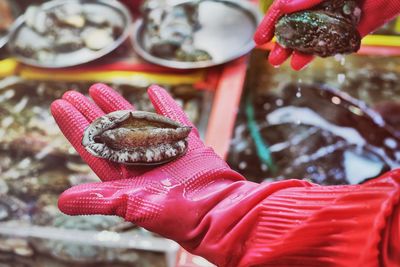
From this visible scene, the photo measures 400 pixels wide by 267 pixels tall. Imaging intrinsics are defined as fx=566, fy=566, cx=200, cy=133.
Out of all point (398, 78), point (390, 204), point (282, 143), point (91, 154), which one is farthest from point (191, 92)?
point (390, 204)

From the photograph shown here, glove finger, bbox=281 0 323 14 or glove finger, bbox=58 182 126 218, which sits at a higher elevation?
glove finger, bbox=281 0 323 14

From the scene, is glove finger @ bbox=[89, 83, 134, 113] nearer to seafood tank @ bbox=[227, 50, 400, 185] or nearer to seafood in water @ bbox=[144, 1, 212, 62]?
seafood tank @ bbox=[227, 50, 400, 185]

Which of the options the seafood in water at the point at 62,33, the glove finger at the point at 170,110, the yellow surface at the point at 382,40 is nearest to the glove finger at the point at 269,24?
the glove finger at the point at 170,110

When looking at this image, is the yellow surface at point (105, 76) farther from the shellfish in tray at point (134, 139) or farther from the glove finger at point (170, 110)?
the shellfish in tray at point (134, 139)

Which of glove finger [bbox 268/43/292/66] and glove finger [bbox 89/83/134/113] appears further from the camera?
glove finger [bbox 268/43/292/66]

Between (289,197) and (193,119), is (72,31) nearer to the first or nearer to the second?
(193,119)

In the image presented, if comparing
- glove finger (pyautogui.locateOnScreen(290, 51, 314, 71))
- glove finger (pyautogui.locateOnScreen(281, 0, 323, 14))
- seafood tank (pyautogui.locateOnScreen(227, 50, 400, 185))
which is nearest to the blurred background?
seafood tank (pyautogui.locateOnScreen(227, 50, 400, 185))
